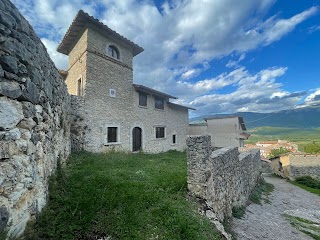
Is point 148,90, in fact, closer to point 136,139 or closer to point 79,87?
point 136,139

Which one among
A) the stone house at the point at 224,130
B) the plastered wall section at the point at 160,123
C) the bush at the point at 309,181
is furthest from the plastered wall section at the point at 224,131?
the bush at the point at 309,181

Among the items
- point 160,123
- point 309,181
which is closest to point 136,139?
point 160,123

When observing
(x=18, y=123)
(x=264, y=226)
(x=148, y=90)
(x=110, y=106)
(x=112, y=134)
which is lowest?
(x=264, y=226)

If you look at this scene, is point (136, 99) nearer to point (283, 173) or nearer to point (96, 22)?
point (96, 22)

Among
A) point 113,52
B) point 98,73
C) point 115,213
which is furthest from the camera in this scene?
point 113,52

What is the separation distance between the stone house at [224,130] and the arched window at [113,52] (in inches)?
521

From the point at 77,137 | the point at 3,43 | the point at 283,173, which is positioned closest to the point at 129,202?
the point at 3,43

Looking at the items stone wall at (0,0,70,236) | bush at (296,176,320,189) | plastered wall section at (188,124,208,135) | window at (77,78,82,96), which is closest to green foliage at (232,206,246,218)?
stone wall at (0,0,70,236)

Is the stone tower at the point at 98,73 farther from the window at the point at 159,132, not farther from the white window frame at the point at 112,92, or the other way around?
the window at the point at 159,132

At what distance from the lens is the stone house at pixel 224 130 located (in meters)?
20.9

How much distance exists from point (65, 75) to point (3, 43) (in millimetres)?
15238

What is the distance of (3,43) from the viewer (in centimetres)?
255

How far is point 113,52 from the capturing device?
14695mm

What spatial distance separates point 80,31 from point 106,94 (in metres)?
5.08
